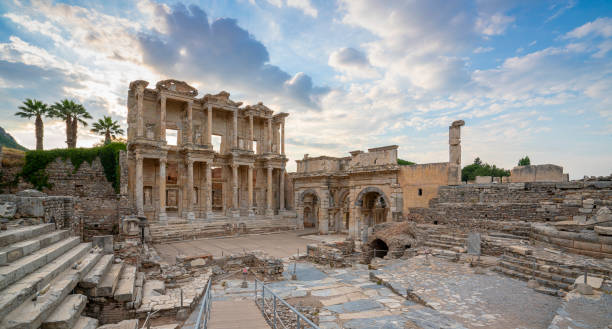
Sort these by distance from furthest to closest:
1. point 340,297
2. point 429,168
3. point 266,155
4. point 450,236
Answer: point 266,155
point 429,168
point 450,236
point 340,297

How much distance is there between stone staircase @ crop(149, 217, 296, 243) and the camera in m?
21.2

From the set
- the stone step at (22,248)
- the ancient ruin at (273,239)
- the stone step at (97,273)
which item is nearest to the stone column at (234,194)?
the ancient ruin at (273,239)

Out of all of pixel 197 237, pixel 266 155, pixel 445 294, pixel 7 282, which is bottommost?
pixel 197 237

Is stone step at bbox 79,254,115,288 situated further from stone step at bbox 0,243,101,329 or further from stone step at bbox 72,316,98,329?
stone step at bbox 72,316,98,329

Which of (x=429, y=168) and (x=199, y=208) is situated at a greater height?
(x=429, y=168)

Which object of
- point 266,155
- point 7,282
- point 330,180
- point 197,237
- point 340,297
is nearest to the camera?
point 7,282

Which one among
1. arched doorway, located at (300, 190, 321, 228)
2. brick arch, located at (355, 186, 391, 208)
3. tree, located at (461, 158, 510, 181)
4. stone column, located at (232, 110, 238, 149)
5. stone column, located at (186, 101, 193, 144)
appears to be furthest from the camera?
tree, located at (461, 158, 510, 181)

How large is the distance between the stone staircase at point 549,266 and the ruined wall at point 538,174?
7716mm

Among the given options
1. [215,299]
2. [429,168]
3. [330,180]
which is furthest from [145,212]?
[429,168]

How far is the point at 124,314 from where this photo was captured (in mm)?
7207

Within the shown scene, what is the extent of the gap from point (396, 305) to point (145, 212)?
22.6m

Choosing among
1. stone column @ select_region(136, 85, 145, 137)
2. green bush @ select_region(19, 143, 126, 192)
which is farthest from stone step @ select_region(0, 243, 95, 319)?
green bush @ select_region(19, 143, 126, 192)

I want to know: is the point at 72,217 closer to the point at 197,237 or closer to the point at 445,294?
the point at 197,237

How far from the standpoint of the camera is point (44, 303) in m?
4.96
